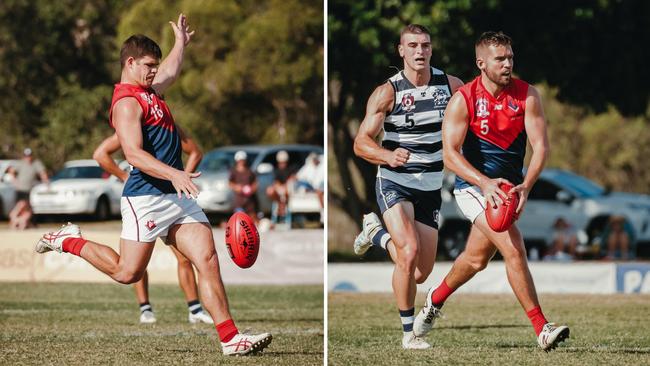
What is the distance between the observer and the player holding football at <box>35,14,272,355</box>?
7957 mm

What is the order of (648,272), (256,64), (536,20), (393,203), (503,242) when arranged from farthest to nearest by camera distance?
1. (256,64)
2. (536,20)
3. (648,272)
4. (393,203)
5. (503,242)

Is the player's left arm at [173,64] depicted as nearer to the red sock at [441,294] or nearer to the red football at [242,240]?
the red football at [242,240]

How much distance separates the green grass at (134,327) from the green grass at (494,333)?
1.06ft

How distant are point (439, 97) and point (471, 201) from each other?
0.88m

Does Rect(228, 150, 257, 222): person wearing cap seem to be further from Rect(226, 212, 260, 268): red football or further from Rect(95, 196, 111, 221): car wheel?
Rect(226, 212, 260, 268): red football

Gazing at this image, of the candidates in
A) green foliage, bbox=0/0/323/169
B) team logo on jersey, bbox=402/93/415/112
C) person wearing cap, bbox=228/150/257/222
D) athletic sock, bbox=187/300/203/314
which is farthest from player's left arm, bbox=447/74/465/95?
green foliage, bbox=0/0/323/169

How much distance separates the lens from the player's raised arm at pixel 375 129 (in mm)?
8641

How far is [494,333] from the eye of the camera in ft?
33.2

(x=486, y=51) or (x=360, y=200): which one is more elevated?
(x=486, y=51)

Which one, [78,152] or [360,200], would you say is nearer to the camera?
[360,200]

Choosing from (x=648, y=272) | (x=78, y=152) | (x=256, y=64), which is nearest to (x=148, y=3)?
(x=256, y=64)

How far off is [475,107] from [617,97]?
15436mm

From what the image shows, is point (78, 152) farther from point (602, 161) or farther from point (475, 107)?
point (475, 107)

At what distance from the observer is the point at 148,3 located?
35125mm
